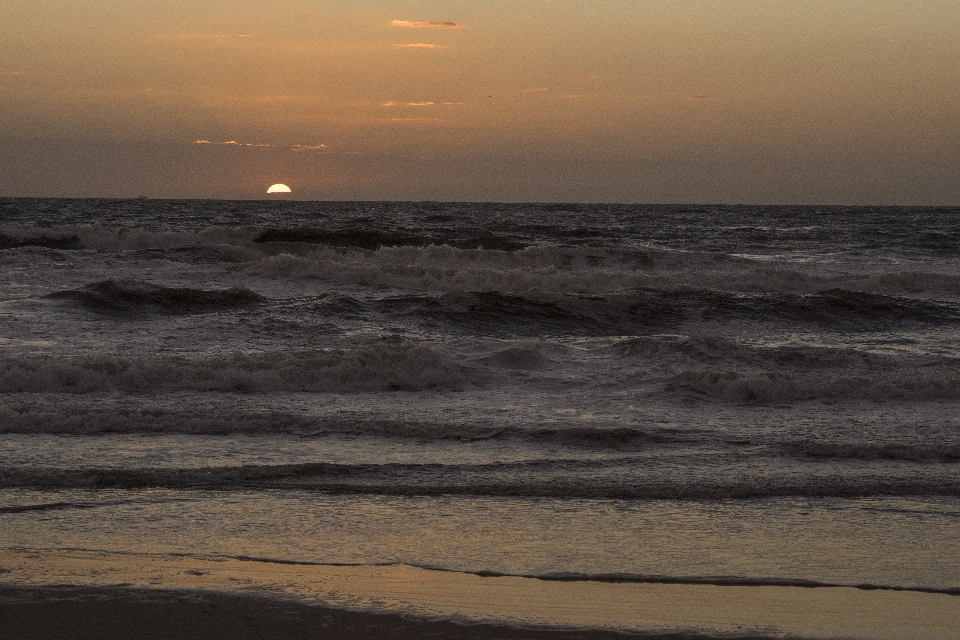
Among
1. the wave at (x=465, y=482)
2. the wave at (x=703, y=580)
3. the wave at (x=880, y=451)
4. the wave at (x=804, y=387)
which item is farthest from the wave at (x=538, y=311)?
the wave at (x=703, y=580)

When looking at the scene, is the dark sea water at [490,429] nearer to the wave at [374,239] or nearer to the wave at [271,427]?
the wave at [271,427]

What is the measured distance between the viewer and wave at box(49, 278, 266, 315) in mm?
16344

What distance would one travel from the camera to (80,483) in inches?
266

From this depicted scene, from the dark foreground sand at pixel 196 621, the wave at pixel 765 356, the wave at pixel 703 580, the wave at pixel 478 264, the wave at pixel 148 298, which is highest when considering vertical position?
the wave at pixel 478 264

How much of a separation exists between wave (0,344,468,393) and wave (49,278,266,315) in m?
5.49

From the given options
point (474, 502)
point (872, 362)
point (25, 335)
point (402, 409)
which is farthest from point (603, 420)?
point (25, 335)

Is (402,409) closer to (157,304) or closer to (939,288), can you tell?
(157,304)

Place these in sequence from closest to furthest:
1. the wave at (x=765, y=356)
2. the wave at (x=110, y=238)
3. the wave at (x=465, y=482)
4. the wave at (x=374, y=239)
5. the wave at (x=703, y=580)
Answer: the wave at (x=703, y=580), the wave at (x=465, y=482), the wave at (x=765, y=356), the wave at (x=110, y=238), the wave at (x=374, y=239)

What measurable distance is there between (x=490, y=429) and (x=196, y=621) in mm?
4401

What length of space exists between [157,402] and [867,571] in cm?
679

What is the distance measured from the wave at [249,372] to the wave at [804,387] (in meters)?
2.68

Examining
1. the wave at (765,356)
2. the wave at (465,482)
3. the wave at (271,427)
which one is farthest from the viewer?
the wave at (765,356)

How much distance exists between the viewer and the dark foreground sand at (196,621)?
4398 mm

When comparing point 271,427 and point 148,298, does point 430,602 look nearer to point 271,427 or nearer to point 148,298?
point 271,427
